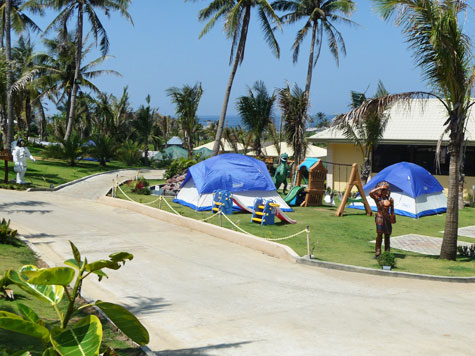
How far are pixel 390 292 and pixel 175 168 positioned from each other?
1997 cm

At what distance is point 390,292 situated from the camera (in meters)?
9.37

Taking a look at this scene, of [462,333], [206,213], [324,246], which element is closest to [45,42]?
[206,213]

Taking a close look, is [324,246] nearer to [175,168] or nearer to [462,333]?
[462,333]

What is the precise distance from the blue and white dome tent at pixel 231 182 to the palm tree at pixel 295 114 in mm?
6709

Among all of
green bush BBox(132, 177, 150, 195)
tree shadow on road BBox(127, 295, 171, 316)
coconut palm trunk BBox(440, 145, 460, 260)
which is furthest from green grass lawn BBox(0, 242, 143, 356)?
green bush BBox(132, 177, 150, 195)

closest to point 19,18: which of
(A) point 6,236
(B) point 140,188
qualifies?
(B) point 140,188

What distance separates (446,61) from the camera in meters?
10.9

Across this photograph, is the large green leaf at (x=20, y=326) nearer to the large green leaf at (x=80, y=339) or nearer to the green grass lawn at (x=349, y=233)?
the large green leaf at (x=80, y=339)

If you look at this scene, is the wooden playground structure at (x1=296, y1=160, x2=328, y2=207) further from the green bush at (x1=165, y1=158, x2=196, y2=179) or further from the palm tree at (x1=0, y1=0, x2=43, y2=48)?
the palm tree at (x1=0, y1=0, x2=43, y2=48)

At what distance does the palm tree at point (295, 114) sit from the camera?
25531 millimetres

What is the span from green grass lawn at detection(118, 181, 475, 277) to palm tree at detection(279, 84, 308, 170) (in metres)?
5.54

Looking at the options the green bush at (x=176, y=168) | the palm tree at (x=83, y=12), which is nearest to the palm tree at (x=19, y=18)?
the palm tree at (x=83, y=12)

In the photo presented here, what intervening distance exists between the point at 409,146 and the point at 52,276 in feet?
82.5

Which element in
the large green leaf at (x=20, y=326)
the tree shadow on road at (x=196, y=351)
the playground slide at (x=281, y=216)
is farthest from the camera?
the playground slide at (x=281, y=216)
